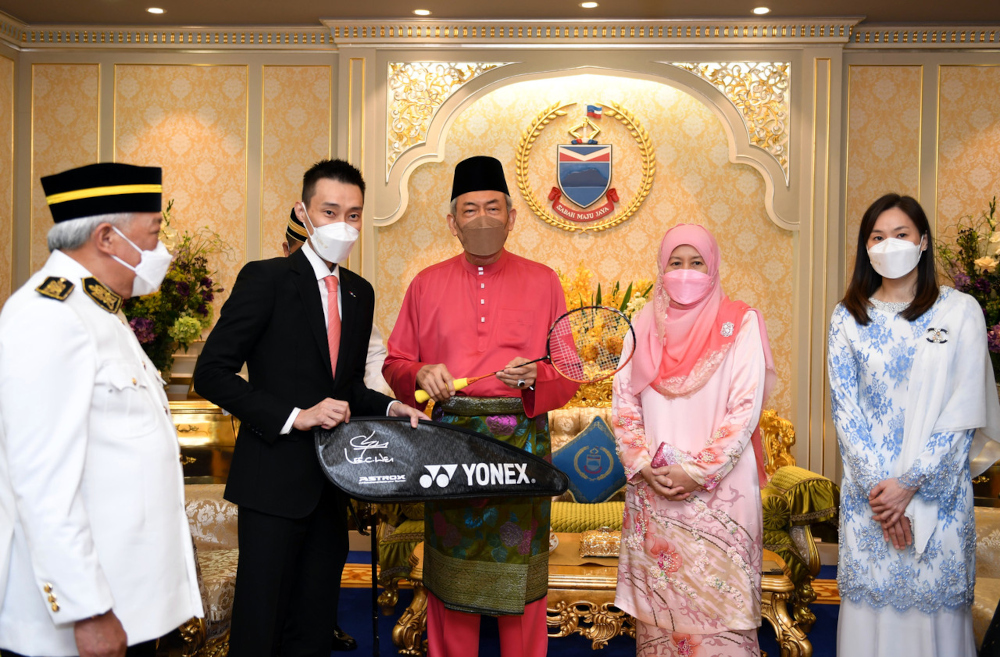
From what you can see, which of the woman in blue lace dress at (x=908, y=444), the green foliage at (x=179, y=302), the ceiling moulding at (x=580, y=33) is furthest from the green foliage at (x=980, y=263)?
the green foliage at (x=179, y=302)

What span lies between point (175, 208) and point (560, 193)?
2739mm

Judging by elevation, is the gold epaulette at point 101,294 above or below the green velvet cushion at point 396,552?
above

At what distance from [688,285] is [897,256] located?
0.64 m

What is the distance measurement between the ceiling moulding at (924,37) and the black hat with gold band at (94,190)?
16.6 ft

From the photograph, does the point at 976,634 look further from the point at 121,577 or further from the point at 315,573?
the point at 121,577

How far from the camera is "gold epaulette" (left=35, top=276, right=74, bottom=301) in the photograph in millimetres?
A: 1523

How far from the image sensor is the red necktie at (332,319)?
2303mm

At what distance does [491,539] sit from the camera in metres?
2.53

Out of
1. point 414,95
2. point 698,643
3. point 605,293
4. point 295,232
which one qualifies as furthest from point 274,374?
point 414,95

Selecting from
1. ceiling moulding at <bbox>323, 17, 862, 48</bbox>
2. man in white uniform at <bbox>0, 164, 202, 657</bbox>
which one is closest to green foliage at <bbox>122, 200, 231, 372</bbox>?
ceiling moulding at <bbox>323, 17, 862, 48</bbox>

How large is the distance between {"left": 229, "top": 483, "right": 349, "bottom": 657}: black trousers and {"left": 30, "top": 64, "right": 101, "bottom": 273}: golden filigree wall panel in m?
4.37

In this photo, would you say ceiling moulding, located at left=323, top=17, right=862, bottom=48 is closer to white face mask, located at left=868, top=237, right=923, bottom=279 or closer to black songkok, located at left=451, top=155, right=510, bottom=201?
black songkok, located at left=451, top=155, right=510, bottom=201

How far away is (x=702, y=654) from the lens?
8.10 feet
